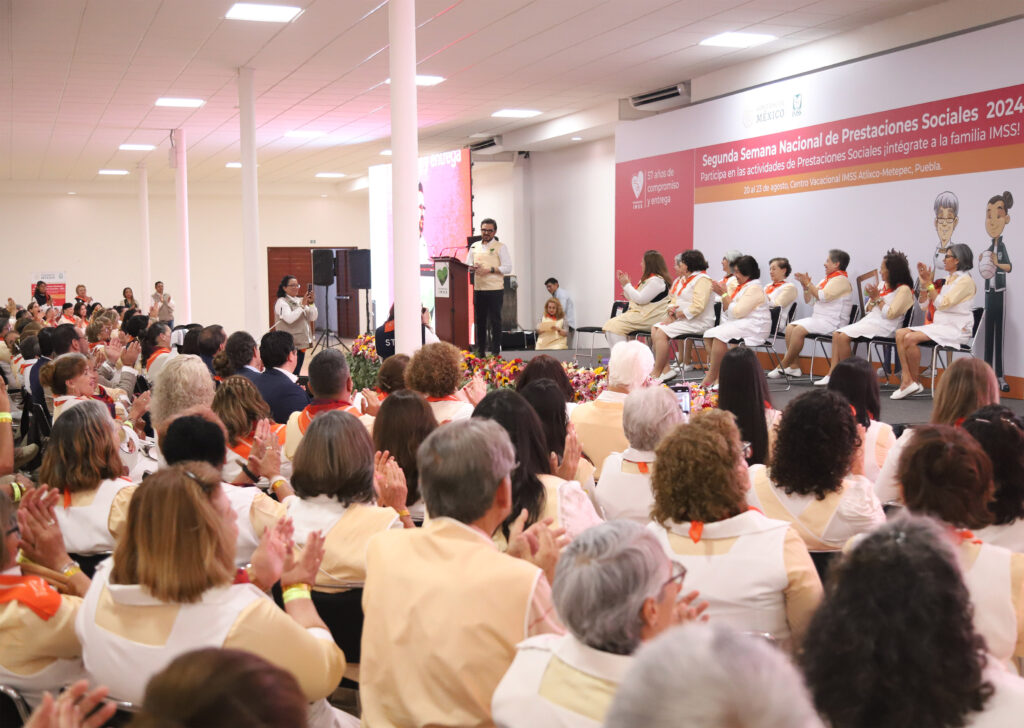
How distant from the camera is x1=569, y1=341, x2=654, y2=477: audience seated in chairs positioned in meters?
4.07

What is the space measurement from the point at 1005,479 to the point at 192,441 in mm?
2307

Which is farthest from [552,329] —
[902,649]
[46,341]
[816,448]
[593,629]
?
[902,649]

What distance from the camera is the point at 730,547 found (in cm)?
219

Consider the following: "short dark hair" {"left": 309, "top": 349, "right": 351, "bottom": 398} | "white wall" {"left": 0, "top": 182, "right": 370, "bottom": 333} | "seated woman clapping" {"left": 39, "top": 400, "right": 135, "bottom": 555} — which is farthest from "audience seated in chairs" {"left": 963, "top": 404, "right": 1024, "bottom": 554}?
"white wall" {"left": 0, "top": 182, "right": 370, "bottom": 333}

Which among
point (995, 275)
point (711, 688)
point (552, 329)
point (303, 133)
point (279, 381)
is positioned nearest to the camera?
point (711, 688)

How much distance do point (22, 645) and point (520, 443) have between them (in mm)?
1376

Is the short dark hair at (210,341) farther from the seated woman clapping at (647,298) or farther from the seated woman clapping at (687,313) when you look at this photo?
the seated woman clapping at (647,298)

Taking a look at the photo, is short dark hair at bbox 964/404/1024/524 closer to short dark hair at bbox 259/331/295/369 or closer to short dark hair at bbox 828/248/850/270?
short dark hair at bbox 259/331/295/369

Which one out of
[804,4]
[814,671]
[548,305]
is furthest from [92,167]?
[814,671]

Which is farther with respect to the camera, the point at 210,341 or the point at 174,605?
the point at 210,341

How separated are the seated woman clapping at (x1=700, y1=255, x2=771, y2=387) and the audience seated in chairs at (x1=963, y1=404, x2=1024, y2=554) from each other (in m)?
7.05

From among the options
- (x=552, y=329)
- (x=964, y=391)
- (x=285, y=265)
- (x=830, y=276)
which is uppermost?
(x=285, y=265)

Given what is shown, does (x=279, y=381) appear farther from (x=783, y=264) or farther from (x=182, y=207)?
(x=182, y=207)

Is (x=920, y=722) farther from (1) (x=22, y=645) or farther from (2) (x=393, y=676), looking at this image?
(1) (x=22, y=645)
